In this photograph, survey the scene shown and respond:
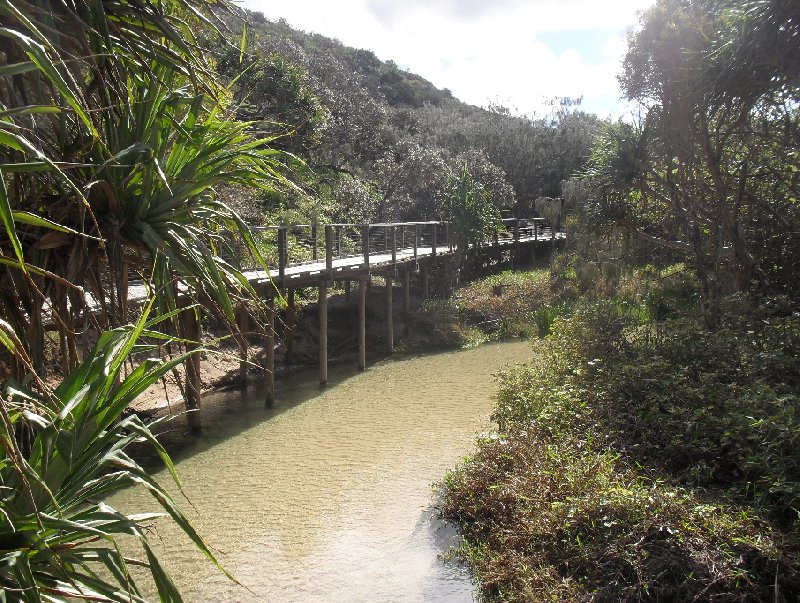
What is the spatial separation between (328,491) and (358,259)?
9.18 meters

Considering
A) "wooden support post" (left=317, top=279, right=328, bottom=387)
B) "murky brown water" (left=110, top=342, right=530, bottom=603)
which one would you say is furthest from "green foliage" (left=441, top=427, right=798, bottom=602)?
"wooden support post" (left=317, top=279, right=328, bottom=387)

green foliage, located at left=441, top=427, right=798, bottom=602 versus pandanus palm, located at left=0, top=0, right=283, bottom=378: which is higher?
pandanus palm, located at left=0, top=0, right=283, bottom=378

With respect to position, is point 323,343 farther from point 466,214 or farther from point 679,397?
point 466,214

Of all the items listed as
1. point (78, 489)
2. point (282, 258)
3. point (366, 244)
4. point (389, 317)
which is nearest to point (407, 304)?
point (389, 317)

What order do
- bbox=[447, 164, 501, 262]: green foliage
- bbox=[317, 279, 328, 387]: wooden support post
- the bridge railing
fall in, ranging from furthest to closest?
bbox=[447, 164, 501, 262]: green foliage → bbox=[317, 279, 328, 387]: wooden support post → the bridge railing

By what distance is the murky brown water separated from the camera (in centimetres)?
641

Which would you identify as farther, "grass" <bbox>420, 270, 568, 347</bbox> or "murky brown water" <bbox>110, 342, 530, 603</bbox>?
"grass" <bbox>420, 270, 568, 347</bbox>

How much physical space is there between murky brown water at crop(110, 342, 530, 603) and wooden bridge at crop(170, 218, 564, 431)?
909mm

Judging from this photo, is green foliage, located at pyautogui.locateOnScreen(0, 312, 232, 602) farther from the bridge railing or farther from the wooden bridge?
the bridge railing

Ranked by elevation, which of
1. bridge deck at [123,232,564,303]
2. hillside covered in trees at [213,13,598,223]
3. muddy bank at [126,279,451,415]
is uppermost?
hillside covered in trees at [213,13,598,223]

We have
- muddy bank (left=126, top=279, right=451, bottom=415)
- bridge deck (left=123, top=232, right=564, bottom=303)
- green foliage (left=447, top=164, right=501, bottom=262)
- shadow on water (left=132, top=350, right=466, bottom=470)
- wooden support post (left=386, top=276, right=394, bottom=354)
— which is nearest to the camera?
shadow on water (left=132, top=350, right=466, bottom=470)

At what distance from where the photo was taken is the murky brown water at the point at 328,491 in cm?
641

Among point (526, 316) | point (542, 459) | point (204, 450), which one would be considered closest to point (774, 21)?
point (542, 459)

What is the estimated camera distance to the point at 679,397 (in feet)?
23.9
